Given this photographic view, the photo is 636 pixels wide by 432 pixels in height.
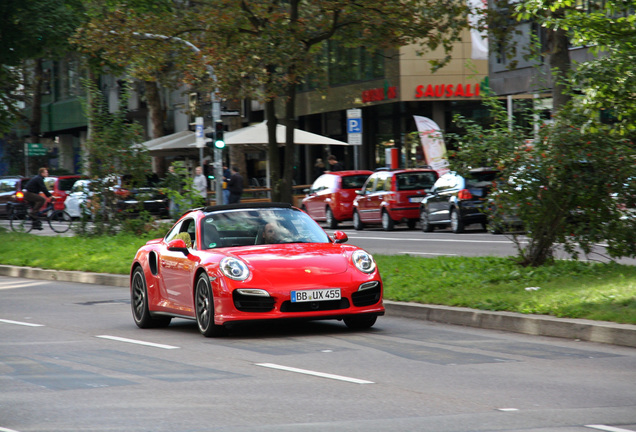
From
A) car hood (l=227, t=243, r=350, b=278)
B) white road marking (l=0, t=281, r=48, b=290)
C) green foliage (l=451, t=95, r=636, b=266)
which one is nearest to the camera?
car hood (l=227, t=243, r=350, b=278)

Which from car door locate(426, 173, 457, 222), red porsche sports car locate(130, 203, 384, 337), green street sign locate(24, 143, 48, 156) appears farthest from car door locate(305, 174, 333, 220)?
green street sign locate(24, 143, 48, 156)

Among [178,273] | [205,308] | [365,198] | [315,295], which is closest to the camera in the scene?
[315,295]

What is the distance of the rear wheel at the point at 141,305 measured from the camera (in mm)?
12316

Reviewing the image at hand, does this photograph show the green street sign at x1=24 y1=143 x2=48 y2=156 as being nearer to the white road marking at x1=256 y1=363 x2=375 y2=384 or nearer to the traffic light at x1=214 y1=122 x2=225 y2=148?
the traffic light at x1=214 y1=122 x2=225 y2=148

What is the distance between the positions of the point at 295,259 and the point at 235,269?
1.95ft

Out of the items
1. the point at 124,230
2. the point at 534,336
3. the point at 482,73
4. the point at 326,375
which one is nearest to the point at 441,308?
the point at 534,336

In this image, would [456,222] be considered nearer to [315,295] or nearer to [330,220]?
[330,220]

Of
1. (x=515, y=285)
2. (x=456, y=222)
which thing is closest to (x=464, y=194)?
(x=456, y=222)

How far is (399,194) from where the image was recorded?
30734 mm

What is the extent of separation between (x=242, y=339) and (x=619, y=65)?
6567mm

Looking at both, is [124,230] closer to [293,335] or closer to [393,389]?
[293,335]

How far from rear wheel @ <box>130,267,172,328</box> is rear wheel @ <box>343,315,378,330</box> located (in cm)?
226

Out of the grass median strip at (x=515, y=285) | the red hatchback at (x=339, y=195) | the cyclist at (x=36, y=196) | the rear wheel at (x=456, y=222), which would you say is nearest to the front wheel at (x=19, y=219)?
the cyclist at (x=36, y=196)

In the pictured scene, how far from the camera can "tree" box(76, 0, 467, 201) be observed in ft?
71.8
